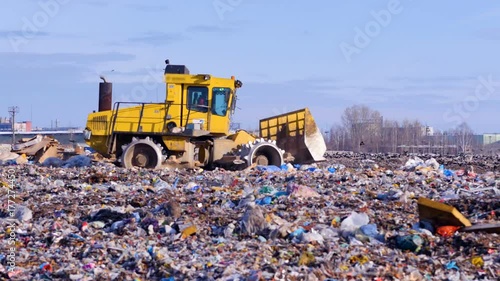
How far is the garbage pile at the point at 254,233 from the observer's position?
21.7 ft

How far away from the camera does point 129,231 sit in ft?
27.4

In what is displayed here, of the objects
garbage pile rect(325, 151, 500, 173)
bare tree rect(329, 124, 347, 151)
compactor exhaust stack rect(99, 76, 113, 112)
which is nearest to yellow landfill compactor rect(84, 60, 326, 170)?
compactor exhaust stack rect(99, 76, 113, 112)

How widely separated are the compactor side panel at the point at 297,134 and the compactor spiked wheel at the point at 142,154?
8.99 feet

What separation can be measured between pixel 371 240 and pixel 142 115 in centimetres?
1024

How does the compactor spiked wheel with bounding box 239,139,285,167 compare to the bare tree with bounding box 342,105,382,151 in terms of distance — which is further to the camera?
the bare tree with bounding box 342,105,382,151

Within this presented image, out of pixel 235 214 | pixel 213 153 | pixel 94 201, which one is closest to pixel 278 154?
pixel 213 153

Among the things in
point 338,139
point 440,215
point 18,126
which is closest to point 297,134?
point 440,215

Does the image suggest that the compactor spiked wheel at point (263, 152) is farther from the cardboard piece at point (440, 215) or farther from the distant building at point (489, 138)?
the distant building at point (489, 138)

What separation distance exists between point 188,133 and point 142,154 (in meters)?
1.11

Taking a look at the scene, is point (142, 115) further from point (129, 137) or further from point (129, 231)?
point (129, 231)

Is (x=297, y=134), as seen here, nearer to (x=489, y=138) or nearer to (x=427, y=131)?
(x=427, y=131)

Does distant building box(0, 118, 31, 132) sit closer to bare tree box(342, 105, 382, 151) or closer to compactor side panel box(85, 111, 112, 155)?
bare tree box(342, 105, 382, 151)

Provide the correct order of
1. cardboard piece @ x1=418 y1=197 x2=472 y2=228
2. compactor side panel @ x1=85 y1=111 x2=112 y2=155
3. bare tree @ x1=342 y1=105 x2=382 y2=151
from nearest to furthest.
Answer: cardboard piece @ x1=418 y1=197 x2=472 y2=228 → compactor side panel @ x1=85 y1=111 x2=112 y2=155 → bare tree @ x1=342 y1=105 x2=382 y2=151

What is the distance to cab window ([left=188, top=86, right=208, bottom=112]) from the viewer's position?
16844 millimetres
